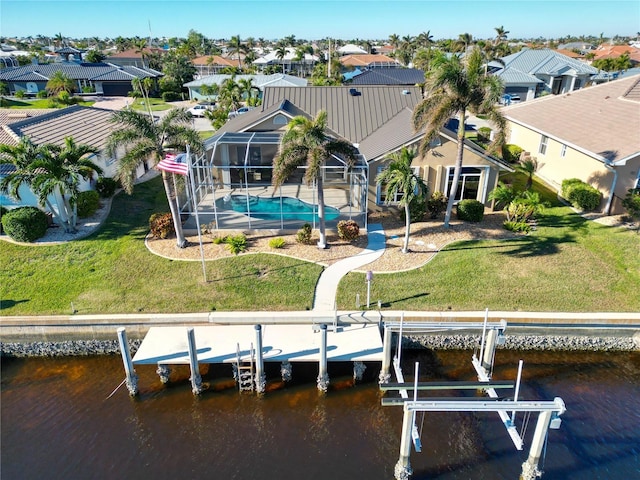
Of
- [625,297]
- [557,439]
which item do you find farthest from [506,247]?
[557,439]

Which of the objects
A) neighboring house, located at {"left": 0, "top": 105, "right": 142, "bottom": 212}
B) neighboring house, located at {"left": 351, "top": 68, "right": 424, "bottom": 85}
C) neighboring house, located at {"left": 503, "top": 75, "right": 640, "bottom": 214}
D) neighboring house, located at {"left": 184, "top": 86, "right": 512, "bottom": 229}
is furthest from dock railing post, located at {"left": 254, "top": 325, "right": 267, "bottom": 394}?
neighboring house, located at {"left": 351, "top": 68, "right": 424, "bottom": 85}

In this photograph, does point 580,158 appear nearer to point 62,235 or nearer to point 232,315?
point 232,315

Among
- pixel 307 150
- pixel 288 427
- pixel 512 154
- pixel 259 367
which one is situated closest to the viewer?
pixel 288 427

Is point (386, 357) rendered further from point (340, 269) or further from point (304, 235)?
point (304, 235)

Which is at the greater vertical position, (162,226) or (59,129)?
(59,129)

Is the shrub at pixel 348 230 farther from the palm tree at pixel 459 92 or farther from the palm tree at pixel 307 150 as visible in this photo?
the palm tree at pixel 459 92

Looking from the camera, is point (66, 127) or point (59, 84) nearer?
point (66, 127)

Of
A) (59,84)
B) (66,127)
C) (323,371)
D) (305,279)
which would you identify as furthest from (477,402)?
(59,84)
